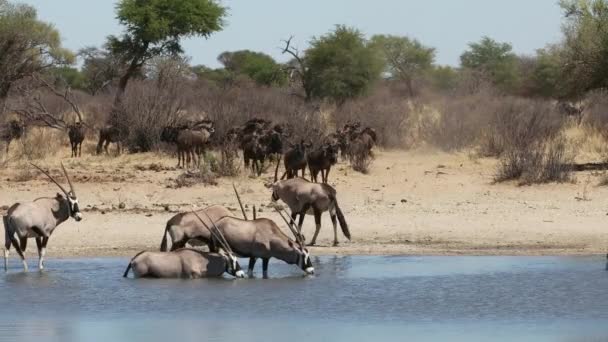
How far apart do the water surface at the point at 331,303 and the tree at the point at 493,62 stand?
144 feet

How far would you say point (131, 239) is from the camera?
1752cm

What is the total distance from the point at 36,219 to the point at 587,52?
16669mm

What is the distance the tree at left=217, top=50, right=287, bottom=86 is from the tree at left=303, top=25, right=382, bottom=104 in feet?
11.4

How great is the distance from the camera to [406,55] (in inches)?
2852

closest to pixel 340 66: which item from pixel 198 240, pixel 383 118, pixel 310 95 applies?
pixel 310 95

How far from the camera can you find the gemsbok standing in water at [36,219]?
14484 millimetres

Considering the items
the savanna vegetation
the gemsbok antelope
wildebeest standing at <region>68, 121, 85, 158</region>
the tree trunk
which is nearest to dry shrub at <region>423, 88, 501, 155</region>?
the savanna vegetation

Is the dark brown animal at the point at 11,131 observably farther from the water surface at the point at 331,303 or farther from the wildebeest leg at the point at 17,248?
the water surface at the point at 331,303

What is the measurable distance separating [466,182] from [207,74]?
40.9 m

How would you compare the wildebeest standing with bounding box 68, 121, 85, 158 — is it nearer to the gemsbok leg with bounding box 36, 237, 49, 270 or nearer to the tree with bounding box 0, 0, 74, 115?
the tree with bounding box 0, 0, 74, 115

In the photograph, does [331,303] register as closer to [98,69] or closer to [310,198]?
[310,198]

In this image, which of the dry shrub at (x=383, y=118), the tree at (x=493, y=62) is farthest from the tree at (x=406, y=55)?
the dry shrub at (x=383, y=118)

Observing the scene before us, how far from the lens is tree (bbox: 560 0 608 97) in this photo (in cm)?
2786

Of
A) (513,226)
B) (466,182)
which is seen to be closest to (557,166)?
(466,182)
